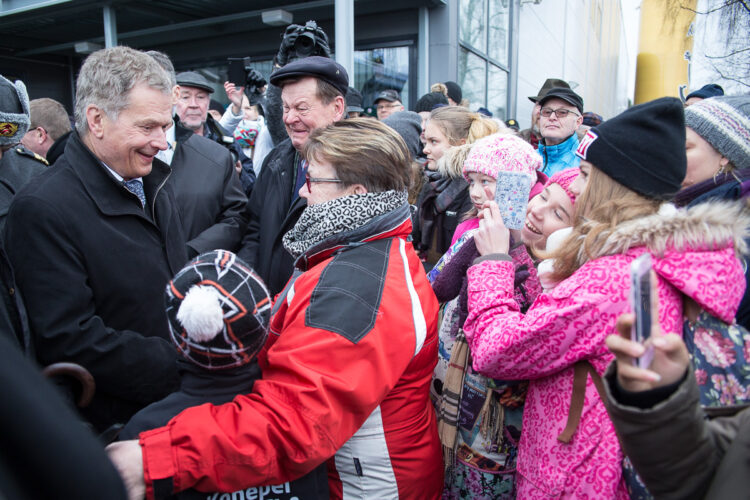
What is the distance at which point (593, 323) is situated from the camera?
4.36ft

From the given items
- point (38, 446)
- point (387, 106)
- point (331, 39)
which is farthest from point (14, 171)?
point (331, 39)

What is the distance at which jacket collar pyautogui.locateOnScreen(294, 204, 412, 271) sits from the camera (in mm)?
1586

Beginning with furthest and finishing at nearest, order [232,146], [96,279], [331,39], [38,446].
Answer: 1. [331,39]
2. [232,146]
3. [96,279]
4. [38,446]

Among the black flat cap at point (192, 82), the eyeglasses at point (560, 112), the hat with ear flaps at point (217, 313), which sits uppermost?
the black flat cap at point (192, 82)

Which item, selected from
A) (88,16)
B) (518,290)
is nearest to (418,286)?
(518,290)

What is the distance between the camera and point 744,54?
6656 millimetres

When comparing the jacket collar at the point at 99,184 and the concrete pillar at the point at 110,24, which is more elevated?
the concrete pillar at the point at 110,24

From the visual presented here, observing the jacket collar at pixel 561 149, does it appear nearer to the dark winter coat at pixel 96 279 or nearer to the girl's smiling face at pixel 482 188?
the girl's smiling face at pixel 482 188

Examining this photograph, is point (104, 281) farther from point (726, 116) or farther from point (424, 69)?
point (424, 69)

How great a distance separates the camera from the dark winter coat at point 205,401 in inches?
49.4

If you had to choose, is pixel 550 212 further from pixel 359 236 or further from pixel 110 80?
pixel 110 80

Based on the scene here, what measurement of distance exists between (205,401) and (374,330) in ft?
1.58

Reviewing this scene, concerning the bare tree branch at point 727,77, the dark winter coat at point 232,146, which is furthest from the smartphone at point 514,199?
the bare tree branch at point 727,77

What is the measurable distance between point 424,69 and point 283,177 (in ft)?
22.1
